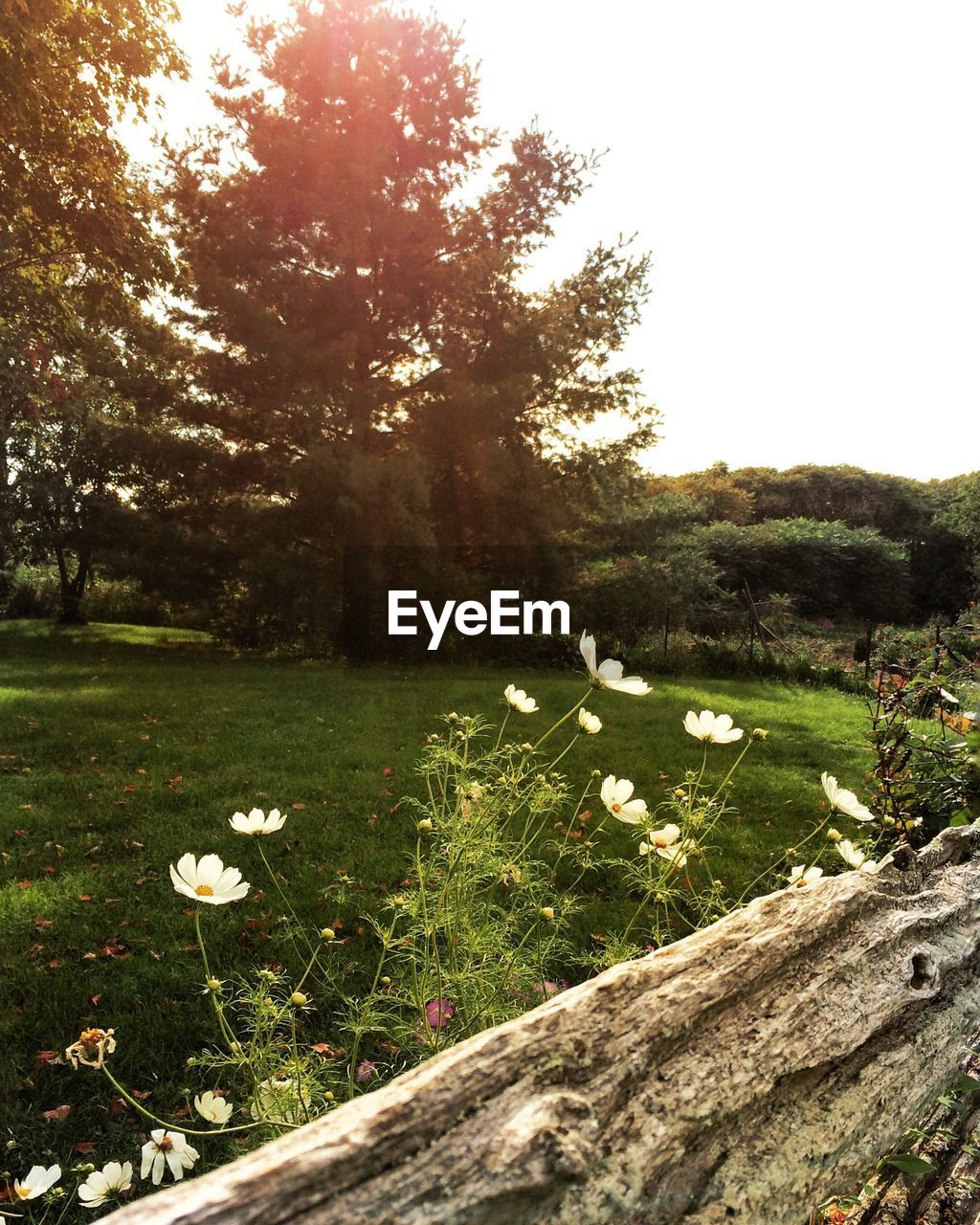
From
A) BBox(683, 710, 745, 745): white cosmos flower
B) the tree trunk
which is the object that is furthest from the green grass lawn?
the tree trunk

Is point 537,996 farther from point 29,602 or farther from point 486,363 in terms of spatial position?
point 29,602

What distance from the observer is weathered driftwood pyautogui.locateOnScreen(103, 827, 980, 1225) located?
61 cm

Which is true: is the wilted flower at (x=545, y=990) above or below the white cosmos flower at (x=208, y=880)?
below

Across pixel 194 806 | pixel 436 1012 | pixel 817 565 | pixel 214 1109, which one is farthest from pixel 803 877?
pixel 817 565

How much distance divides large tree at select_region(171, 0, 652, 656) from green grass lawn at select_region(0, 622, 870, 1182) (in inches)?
117

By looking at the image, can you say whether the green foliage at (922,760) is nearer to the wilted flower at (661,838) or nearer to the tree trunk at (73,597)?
the wilted flower at (661,838)

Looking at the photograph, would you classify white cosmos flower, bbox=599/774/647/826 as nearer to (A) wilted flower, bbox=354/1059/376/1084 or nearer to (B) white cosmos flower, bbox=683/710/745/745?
(B) white cosmos flower, bbox=683/710/745/745

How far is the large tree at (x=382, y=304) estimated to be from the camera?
34.3 ft

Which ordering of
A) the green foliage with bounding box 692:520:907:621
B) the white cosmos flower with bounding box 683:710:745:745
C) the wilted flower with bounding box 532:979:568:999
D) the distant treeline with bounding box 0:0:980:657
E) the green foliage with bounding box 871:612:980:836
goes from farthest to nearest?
1. the green foliage with bounding box 692:520:907:621
2. the distant treeline with bounding box 0:0:980:657
3. the green foliage with bounding box 871:612:980:836
4. the wilted flower with bounding box 532:979:568:999
5. the white cosmos flower with bounding box 683:710:745:745

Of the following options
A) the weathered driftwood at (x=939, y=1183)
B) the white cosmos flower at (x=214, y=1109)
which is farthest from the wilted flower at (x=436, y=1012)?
the weathered driftwood at (x=939, y=1183)

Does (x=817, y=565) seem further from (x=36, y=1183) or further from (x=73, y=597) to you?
(x=36, y=1183)

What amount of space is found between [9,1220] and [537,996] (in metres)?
1.49

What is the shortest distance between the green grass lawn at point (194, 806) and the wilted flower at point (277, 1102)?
107cm

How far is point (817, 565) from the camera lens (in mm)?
16016
